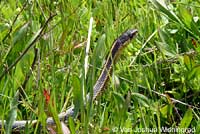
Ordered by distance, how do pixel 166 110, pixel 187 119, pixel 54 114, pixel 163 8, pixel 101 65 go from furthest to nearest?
pixel 163 8 → pixel 101 65 → pixel 166 110 → pixel 187 119 → pixel 54 114

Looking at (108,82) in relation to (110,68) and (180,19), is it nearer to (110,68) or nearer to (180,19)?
(110,68)

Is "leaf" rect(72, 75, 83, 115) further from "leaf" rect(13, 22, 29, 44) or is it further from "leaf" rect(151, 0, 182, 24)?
"leaf" rect(151, 0, 182, 24)

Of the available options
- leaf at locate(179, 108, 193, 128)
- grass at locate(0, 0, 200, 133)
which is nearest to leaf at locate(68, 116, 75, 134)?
grass at locate(0, 0, 200, 133)

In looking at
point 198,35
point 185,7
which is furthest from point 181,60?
point 185,7

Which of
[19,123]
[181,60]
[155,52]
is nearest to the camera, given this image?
[19,123]

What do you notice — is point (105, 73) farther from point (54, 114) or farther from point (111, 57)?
point (54, 114)

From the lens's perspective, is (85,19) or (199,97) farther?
(85,19)

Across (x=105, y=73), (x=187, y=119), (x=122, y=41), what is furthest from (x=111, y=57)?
(x=187, y=119)

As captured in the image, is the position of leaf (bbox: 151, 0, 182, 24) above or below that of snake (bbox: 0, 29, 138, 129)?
above

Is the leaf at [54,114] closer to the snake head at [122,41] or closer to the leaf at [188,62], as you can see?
the snake head at [122,41]
